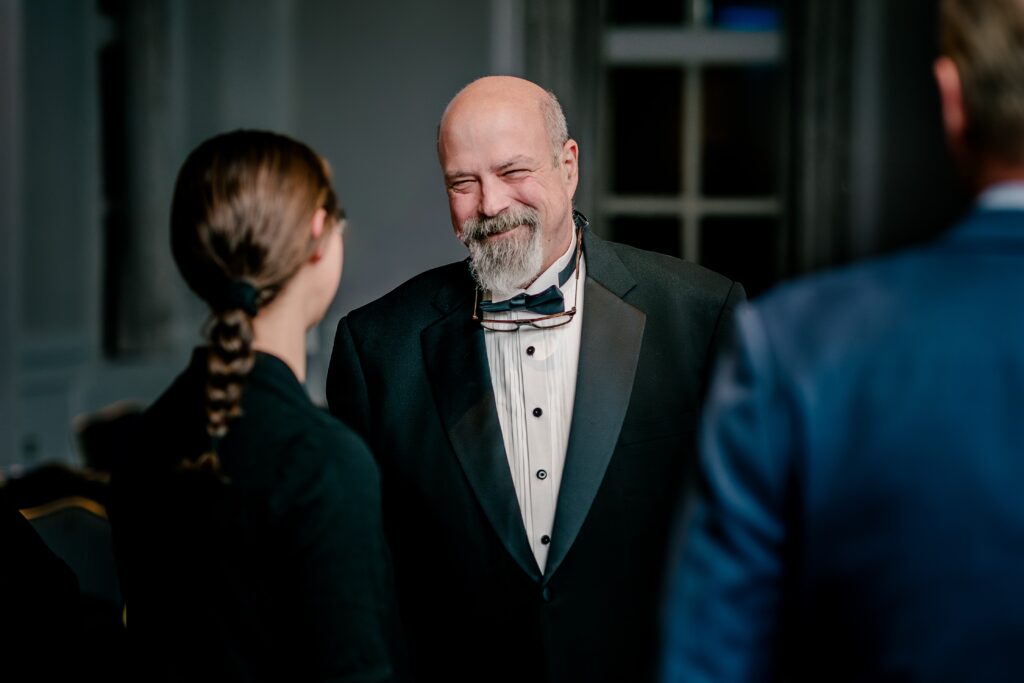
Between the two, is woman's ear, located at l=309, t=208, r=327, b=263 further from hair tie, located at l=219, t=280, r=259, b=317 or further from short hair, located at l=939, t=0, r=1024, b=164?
short hair, located at l=939, t=0, r=1024, b=164

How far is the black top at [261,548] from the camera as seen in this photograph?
47.5 inches

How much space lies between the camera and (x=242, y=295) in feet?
4.19

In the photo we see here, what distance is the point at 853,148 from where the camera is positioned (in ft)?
19.2

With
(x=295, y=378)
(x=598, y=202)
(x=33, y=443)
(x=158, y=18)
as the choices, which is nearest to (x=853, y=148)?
(x=598, y=202)

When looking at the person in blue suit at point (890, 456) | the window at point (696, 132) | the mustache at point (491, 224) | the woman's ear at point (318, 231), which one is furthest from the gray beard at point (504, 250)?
the window at point (696, 132)

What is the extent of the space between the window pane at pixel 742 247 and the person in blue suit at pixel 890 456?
17.4 ft

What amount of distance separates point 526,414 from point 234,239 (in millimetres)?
727

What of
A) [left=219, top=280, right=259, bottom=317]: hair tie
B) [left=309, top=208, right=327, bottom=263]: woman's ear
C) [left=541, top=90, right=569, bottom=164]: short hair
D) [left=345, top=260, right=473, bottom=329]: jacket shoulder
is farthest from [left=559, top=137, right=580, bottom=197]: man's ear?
[left=219, top=280, right=259, bottom=317]: hair tie

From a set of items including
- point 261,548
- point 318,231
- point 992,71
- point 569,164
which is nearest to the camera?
point 992,71

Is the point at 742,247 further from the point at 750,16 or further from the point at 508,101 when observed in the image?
the point at 508,101

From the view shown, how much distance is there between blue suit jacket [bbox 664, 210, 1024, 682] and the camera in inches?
35.4

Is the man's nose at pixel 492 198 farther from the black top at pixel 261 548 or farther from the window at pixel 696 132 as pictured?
the window at pixel 696 132

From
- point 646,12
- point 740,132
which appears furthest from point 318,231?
point 646,12

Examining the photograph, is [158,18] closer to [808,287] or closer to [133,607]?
[133,607]
